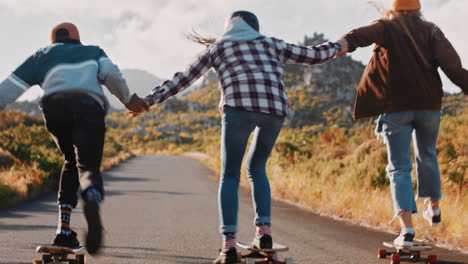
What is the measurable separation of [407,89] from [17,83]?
A: 10.1 ft

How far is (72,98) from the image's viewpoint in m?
4.09

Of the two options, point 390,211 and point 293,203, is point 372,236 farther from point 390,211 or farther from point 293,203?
point 293,203

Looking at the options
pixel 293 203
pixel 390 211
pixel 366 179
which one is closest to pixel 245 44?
pixel 390 211

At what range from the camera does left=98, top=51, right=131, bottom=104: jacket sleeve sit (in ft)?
14.0

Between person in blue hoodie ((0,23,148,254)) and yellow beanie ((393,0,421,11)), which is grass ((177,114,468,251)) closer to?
yellow beanie ((393,0,421,11))

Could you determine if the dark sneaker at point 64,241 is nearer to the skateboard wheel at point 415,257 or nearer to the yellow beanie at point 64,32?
the yellow beanie at point 64,32

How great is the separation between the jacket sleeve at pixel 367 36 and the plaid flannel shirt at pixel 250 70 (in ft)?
0.45

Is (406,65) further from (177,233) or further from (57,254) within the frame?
(177,233)

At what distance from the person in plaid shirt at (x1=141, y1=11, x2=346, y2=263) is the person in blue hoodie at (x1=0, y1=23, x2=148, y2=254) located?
0.45m

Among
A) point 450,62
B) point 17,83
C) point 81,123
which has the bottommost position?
point 81,123

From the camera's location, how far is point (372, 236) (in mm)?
6250

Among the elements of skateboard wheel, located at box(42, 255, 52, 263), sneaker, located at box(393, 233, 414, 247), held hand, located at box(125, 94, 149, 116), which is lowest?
skateboard wheel, located at box(42, 255, 52, 263)

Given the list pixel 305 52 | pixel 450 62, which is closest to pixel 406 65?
pixel 450 62

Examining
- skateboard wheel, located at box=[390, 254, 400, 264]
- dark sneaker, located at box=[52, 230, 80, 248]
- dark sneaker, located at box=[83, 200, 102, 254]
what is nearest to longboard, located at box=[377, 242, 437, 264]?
skateboard wheel, located at box=[390, 254, 400, 264]
